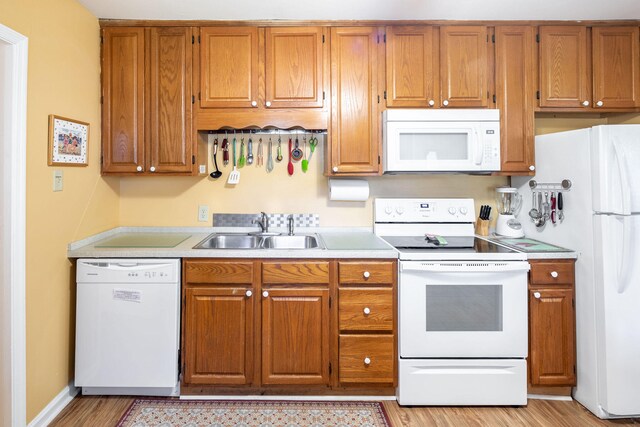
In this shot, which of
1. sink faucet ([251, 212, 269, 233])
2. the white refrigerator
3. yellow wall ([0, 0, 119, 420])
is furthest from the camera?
sink faucet ([251, 212, 269, 233])

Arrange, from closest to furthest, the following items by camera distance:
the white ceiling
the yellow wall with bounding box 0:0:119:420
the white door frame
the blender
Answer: the white door frame, the yellow wall with bounding box 0:0:119:420, the white ceiling, the blender

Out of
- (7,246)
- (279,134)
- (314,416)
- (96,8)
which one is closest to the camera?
(7,246)

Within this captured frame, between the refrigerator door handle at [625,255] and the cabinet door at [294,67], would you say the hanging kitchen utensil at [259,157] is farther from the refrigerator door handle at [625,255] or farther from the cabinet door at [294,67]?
the refrigerator door handle at [625,255]

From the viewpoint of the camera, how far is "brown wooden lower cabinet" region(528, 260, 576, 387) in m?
2.19

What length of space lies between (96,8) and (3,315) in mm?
1808

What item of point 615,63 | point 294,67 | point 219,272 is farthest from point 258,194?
point 615,63

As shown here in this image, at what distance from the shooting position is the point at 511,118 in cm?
249

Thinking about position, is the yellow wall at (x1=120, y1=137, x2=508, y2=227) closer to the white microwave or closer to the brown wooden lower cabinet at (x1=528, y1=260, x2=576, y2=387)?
the white microwave

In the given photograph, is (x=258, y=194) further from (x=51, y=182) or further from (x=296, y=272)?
(x=51, y=182)

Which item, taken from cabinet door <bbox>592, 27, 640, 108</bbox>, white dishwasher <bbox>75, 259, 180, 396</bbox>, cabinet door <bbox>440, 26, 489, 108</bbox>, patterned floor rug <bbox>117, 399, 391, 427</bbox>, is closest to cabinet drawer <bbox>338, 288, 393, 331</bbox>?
patterned floor rug <bbox>117, 399, 391, 427</bbox>

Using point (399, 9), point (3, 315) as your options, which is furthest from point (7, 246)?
point (399, 9)

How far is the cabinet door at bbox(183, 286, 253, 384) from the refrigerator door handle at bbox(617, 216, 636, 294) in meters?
1.99

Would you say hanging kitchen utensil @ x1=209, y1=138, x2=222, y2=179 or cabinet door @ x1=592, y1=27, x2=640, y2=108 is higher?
cabinet door @ x1=592, y1=27, x2=640, y2=108

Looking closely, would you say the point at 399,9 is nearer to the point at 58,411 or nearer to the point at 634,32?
the point at 634,32
